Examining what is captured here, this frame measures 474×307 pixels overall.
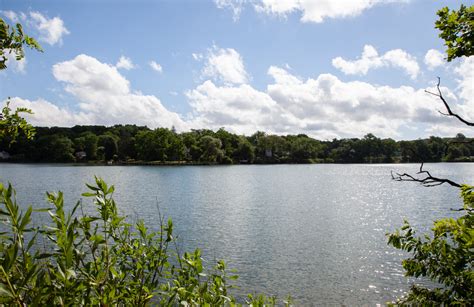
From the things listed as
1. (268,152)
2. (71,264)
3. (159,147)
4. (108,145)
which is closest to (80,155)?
(108,145)

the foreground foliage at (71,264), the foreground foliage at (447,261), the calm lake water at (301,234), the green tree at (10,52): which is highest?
the green tree at (10,52)

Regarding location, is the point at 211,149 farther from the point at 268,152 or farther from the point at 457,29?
the point at 457,29

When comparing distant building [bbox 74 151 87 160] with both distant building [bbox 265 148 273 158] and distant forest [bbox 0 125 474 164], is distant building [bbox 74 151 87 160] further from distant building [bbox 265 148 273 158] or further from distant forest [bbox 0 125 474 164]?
distant building [bbox 265 148 273 158]

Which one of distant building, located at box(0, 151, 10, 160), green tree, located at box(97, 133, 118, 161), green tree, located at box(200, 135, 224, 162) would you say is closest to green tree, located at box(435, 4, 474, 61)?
green tree, located at box(200, 135, 224, 162)

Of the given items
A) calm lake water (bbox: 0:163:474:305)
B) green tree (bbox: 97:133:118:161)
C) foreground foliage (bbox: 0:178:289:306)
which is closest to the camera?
foreground foliage (bbox: 0:178:289:306)

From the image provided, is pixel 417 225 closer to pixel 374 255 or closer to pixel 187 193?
pixel 374 255

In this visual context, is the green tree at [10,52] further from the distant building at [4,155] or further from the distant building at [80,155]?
the distant building at [4,155]

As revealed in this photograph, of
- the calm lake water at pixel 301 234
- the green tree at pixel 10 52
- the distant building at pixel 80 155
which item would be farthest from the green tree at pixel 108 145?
the green tree at pixel 10 52

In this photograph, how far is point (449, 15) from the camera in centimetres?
399

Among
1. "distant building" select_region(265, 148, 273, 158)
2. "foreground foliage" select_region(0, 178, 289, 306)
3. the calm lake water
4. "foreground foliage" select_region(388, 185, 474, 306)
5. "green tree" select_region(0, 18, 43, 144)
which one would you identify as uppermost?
"distant building" select_region(265, 148, 273, 158)

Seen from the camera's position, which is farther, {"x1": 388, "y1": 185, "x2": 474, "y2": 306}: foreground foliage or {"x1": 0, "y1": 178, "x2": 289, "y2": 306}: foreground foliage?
{"x1": 388, "y1": 185, "x2": 474, "y2": 306}: foreground foliage

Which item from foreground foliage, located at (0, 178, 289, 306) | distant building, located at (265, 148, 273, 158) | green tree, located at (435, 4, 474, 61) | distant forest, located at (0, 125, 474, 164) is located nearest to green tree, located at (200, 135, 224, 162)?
distant forest, located at (0, 125, 474, 164)

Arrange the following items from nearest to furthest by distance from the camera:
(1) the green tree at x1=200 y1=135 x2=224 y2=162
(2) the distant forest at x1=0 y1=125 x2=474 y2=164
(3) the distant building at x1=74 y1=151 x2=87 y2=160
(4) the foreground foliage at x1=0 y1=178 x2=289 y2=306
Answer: (4) the foreground foliage at x1=0 y1=178 x2=289 y2=306
(2) the distant forest at x1=0 y1=125 x2=474 y2=164
(3) the distant building at x1=74 y1=151 x2=87 y2=160
(1) the green tree at x1=200 y1=135 x2=224 y2=162

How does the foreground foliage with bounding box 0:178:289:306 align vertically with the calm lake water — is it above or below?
above
